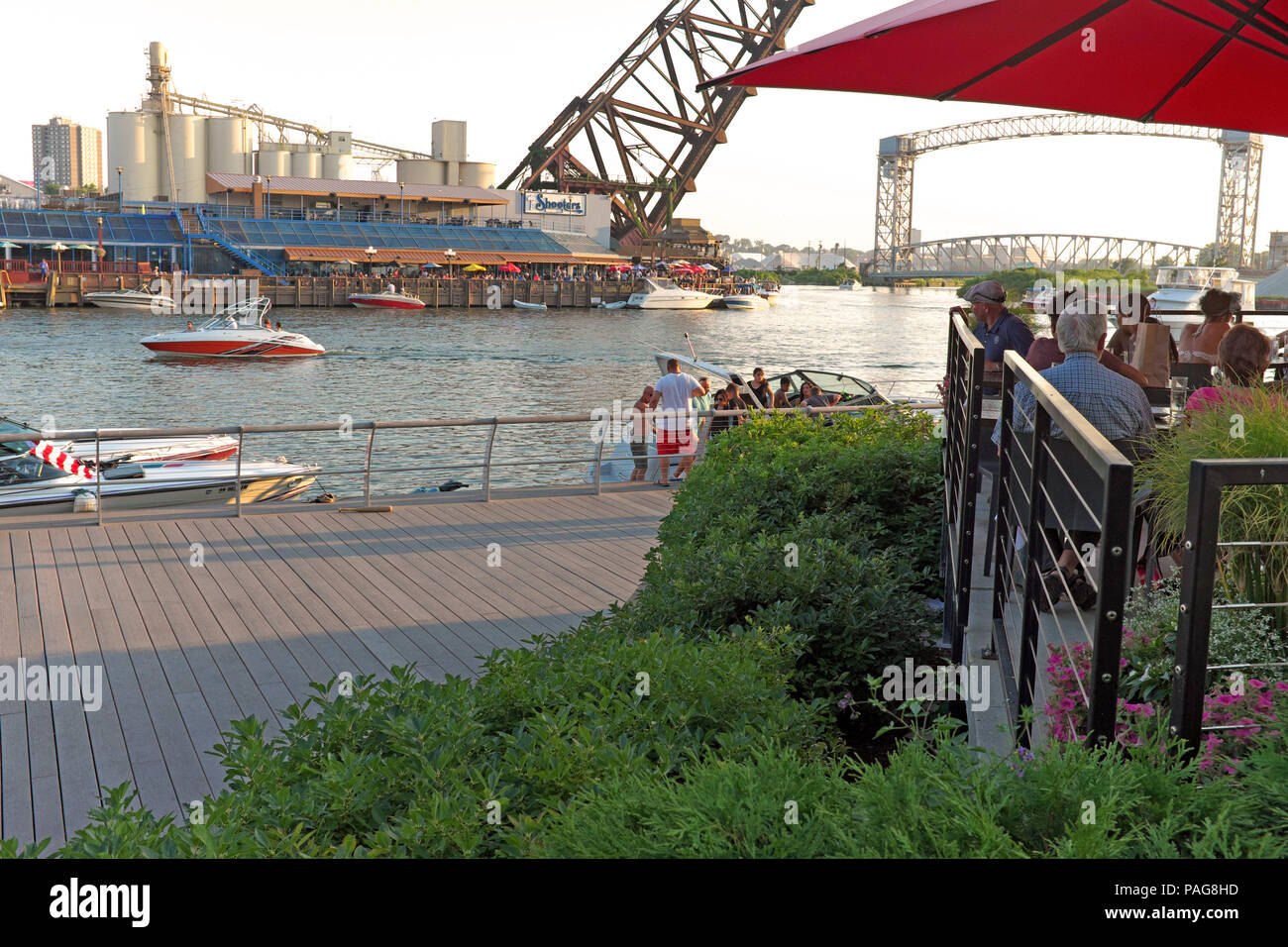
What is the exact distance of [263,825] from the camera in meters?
2.07

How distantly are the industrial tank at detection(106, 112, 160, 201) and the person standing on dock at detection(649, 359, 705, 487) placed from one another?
9690 centimetres

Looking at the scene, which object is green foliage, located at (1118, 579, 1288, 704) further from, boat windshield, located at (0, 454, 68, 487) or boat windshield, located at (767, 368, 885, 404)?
boat windshield, located at (767, 368, 885, 404)

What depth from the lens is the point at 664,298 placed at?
77.2 m

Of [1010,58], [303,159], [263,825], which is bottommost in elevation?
[263,825]

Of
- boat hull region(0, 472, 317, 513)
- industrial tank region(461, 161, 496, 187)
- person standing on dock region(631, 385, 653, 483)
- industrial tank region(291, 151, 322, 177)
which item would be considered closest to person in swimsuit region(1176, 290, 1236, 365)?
person standing on dock region(631, 385, 653, 483)

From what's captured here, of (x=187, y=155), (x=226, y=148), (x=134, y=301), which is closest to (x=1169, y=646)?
(x=134, y=301)

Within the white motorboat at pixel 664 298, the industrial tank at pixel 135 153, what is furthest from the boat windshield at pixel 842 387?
the industrial tank at pixel 135 153

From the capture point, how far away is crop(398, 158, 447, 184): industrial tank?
9912 cm

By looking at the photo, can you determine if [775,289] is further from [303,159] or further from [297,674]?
[297,674]

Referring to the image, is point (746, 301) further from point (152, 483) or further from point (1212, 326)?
point (1212, 326)

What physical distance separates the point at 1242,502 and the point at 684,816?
1.64 metres

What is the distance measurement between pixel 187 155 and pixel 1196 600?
108101 mm
